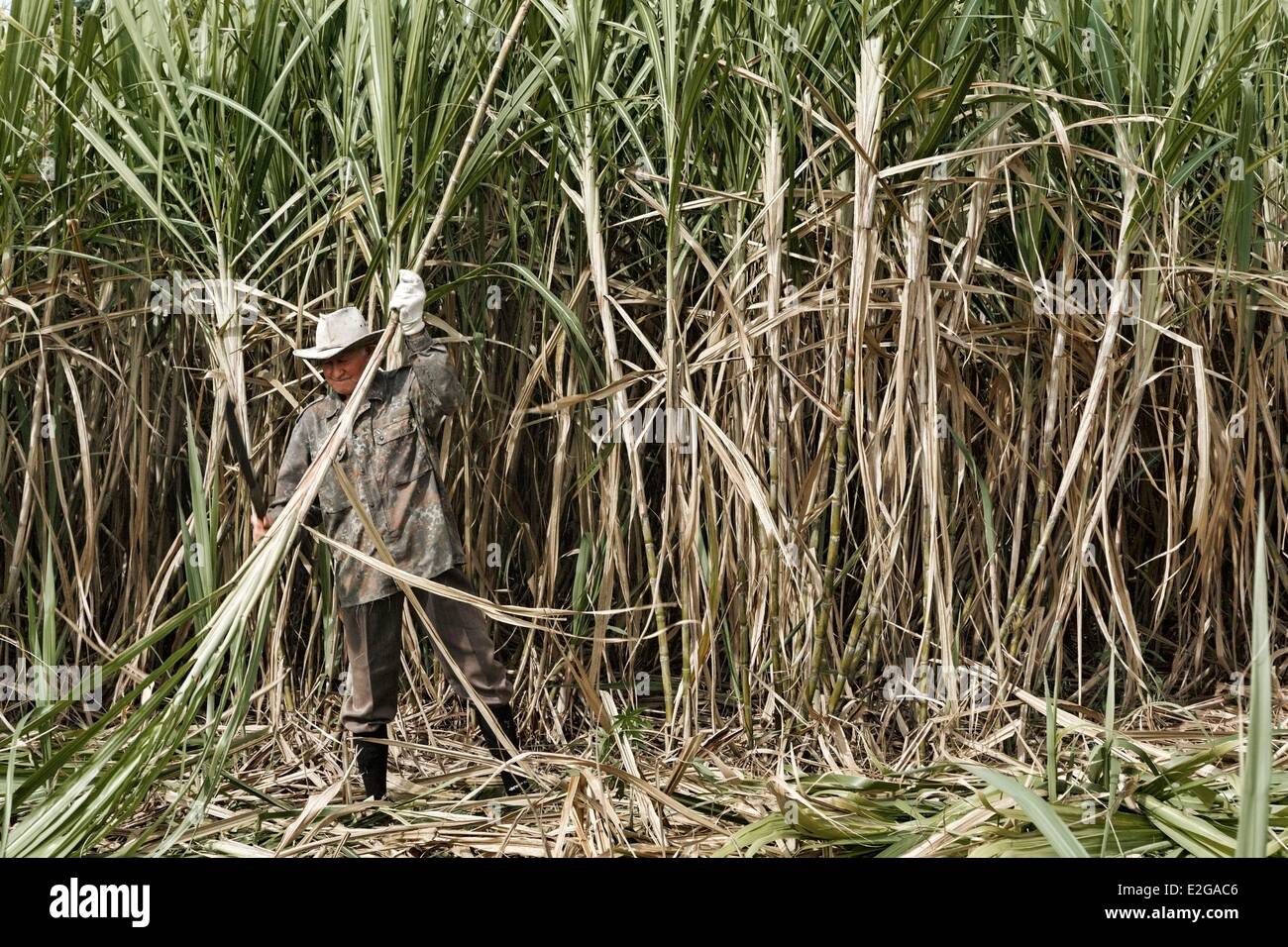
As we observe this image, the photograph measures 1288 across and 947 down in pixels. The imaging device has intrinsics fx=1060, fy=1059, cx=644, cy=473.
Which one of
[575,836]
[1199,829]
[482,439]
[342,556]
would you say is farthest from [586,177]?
[1199,829]

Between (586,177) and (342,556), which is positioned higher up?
(586,177)

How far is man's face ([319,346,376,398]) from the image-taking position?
233 centimetres

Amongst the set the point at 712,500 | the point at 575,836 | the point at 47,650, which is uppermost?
the point at 712,500

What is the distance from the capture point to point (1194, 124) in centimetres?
218

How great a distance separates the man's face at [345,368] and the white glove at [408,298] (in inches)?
6.7

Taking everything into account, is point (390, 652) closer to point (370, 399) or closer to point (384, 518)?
point (384, 518)

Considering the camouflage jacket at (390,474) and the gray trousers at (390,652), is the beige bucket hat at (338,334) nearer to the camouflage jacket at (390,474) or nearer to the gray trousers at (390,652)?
the camouflage jacket at (390,474)

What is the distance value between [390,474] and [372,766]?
648mm

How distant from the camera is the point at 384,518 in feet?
7.78

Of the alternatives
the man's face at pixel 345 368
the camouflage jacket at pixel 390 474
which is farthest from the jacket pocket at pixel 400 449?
the man's face at pixel 345 368

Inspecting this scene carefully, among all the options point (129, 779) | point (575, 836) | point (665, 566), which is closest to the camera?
point (129, 779)

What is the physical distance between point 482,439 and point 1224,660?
6.86 ft

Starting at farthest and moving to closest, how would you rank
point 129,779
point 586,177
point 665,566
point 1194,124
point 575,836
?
1. point 665,566
2. point 586,177
3. point 1194,124
4. point 575,836
5. point 129,779

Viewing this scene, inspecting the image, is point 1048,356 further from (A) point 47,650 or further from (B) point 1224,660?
(A) point 47,650
